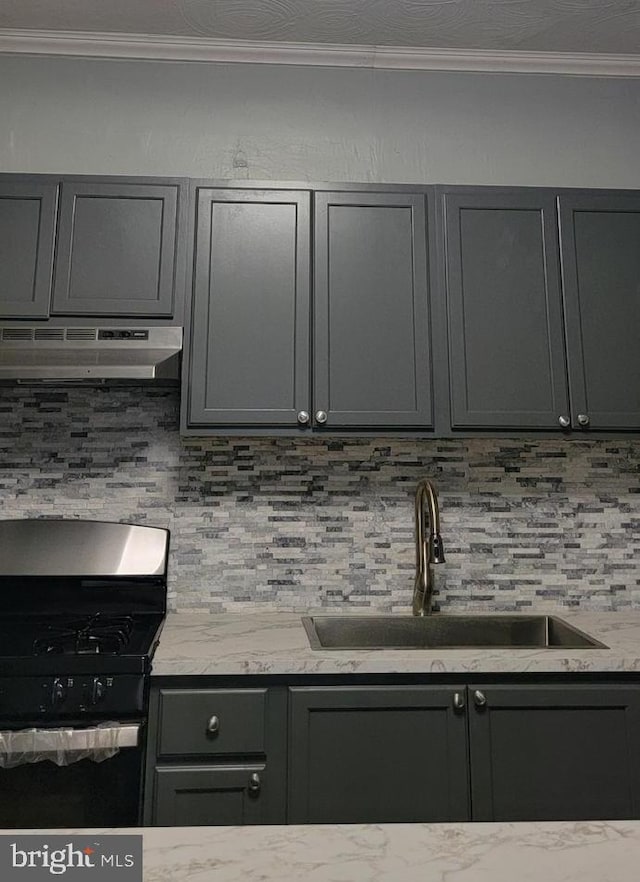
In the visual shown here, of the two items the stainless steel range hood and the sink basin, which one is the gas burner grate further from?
the stainless steel range hood

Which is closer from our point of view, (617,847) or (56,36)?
(617,847)

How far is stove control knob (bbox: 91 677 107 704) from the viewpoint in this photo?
1.53 metres

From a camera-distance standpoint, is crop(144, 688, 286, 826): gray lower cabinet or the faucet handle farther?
the faucet handle

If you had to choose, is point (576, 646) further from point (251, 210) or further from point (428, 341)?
point (251, 210)

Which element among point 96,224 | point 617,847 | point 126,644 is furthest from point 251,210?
point 617,847

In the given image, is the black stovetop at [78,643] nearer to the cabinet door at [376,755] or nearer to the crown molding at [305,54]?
the cabinet door at [376,755]

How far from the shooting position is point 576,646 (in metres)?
1.89

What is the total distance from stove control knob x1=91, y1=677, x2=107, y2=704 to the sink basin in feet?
2.56

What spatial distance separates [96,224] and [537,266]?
147 centimetres

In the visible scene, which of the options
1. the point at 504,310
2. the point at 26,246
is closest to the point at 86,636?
the point at 26,246

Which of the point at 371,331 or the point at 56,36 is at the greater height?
the point at 56,36

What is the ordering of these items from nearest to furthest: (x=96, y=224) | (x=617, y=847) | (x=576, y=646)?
(x=617, y=847) < (x=576, y=646) < (x=96, y=224)

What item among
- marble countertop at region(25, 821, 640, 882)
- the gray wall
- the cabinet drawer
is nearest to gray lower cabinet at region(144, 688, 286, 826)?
the cabinet drawer
